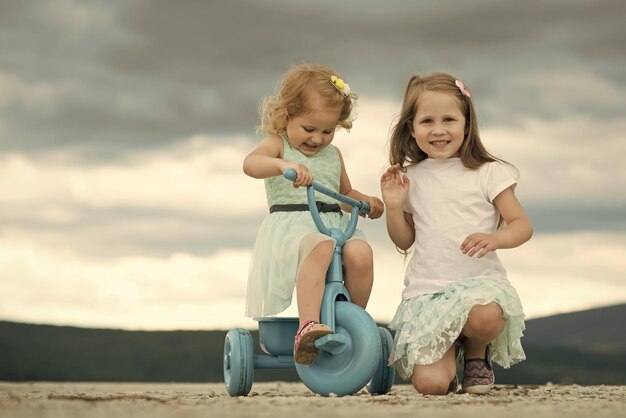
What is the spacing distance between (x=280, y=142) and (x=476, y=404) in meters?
1.99

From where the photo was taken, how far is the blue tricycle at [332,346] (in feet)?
16.0

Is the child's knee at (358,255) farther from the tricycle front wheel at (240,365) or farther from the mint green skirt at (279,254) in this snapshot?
the tricycle front wheel at (240,365)

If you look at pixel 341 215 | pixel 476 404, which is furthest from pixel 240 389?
pixel 476 404

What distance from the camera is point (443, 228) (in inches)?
206

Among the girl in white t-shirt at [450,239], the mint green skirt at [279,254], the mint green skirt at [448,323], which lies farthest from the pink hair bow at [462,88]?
the mint green skirt at [448,323]

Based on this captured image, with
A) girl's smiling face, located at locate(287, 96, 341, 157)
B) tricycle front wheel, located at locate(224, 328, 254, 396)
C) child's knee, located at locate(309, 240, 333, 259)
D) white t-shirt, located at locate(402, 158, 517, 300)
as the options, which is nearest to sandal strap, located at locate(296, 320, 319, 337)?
child's knee, located at locate(309, 240, 333, 259)

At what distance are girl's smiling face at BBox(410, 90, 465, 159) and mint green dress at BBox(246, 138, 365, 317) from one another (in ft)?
1.83

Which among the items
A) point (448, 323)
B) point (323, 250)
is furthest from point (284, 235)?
point (448, 323)

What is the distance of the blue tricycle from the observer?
487cm

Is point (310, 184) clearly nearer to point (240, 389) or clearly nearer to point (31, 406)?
point (240, 389)

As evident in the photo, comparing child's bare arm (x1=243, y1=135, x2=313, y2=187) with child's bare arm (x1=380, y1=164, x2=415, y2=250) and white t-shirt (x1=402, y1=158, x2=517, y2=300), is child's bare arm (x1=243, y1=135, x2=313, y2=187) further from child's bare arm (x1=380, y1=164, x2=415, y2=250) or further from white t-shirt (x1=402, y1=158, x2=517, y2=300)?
white t-shirt (x1=402, y1=158, x2=517, y2=300)

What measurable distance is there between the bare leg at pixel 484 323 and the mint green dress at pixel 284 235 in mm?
802

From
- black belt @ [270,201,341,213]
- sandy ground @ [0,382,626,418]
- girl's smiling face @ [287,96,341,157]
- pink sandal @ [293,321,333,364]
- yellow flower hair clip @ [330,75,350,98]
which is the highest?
yellow flower hair clip @ [330,75,350,98]

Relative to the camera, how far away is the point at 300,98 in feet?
17.2
